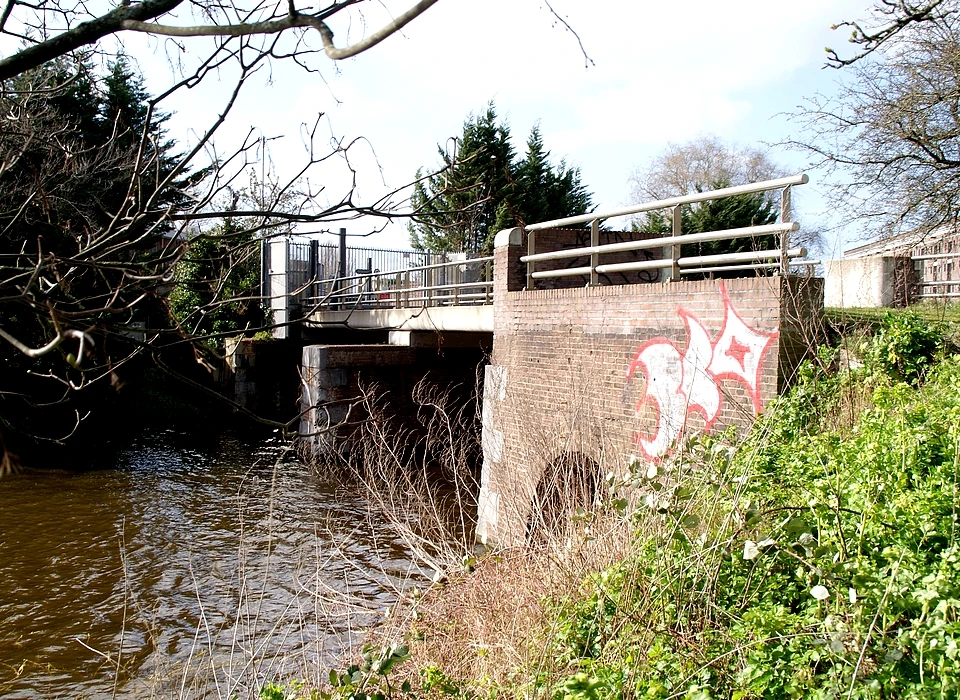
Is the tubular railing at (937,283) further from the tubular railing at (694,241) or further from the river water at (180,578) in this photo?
the river water at (180,578)

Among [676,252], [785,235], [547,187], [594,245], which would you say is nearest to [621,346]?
[676,252]

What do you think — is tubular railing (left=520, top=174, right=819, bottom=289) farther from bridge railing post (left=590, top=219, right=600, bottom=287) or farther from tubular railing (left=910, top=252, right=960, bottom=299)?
tubular railing (left=910, top=252, right=960, bottom=299)

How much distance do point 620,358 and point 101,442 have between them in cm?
1574

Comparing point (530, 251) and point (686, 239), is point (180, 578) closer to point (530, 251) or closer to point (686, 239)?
point (530, 251)

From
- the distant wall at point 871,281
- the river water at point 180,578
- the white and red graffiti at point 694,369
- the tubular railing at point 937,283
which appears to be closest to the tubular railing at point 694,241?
the white and red graffiti at point 694,369

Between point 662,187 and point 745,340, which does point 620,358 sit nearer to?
point 745,340

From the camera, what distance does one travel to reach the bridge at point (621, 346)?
7.17 metres

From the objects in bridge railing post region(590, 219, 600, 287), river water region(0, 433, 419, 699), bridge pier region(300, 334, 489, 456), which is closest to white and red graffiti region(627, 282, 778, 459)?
bridge railing post region(590, 219, 600, 287)

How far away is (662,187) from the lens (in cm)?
4344

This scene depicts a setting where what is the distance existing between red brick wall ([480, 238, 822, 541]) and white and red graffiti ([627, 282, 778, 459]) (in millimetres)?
12

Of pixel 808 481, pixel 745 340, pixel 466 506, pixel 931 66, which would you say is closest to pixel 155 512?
pixel 466 506

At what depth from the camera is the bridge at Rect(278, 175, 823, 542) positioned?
23.5ft

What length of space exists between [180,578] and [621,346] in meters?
6.33

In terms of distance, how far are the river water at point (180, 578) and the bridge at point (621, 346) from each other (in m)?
1.65
